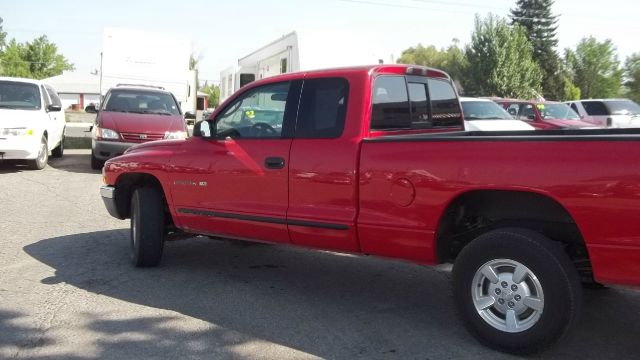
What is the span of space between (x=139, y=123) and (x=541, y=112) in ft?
38.4

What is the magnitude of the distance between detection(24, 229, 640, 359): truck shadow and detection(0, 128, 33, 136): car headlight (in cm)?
566

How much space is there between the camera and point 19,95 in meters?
12.6

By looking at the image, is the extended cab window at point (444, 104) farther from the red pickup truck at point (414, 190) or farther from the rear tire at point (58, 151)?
the rear tire at point (58, 151)

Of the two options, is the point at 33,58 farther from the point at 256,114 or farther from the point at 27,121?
the point at 256,114

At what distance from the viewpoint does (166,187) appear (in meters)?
5.69

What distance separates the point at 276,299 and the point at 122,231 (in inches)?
126

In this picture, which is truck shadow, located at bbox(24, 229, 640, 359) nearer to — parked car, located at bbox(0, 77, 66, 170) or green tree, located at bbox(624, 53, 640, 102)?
parked car, located at bbox(0, 77, 66, 170)

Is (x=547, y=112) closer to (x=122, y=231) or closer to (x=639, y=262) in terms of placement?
(x=122, y=231)

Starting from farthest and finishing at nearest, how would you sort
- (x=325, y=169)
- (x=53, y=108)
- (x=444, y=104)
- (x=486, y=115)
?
(x=486, y=115) → (x=53, y=108) → (x=444, y=104) → (x=325, y=169)

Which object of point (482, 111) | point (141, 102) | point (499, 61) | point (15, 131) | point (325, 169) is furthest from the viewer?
point (499, 61)

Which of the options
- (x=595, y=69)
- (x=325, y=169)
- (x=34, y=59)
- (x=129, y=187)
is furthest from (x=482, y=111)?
(x=34, y=59)

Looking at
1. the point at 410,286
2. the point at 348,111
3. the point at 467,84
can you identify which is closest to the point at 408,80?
the point at 348,111

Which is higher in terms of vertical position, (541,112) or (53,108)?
(541,112)

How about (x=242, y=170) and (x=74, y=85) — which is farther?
(x=74, y=85)
